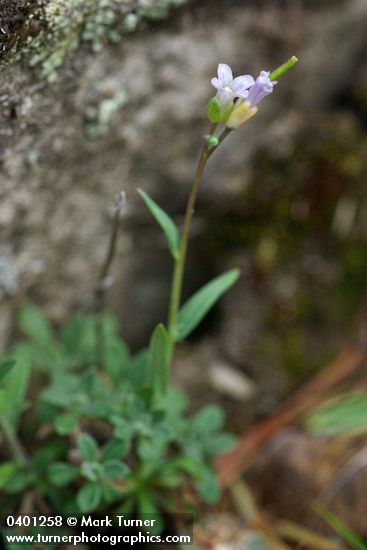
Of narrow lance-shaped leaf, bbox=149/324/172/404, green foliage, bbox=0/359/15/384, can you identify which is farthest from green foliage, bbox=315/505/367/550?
green foliage, bbox=0/359/15/384

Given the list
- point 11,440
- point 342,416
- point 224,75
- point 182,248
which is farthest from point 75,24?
point 342,416

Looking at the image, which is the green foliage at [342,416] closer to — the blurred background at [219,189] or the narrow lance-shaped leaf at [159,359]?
the blurred background at [219,189]

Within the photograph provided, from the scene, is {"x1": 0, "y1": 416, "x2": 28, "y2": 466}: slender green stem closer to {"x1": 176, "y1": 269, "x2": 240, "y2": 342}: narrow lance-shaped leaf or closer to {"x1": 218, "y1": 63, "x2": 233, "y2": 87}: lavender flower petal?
{"x1": 176, "y1": 269, "x2": 240, "y2": 342}: narrow lance-shaped leaf

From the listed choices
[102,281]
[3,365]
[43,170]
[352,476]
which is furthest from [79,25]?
[352,476]

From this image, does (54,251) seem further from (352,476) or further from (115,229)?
(352,476)

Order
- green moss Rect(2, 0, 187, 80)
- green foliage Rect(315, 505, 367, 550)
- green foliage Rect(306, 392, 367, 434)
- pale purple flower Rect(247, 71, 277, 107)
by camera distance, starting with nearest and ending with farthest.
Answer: pale purple flower Rect(247, 71, 277, 107) → green moss Rect(2, 0, 187, 80) → green foliage Rect(315, 505, 367, 550) → green foliage Rect(306, 392, 367, 434)
